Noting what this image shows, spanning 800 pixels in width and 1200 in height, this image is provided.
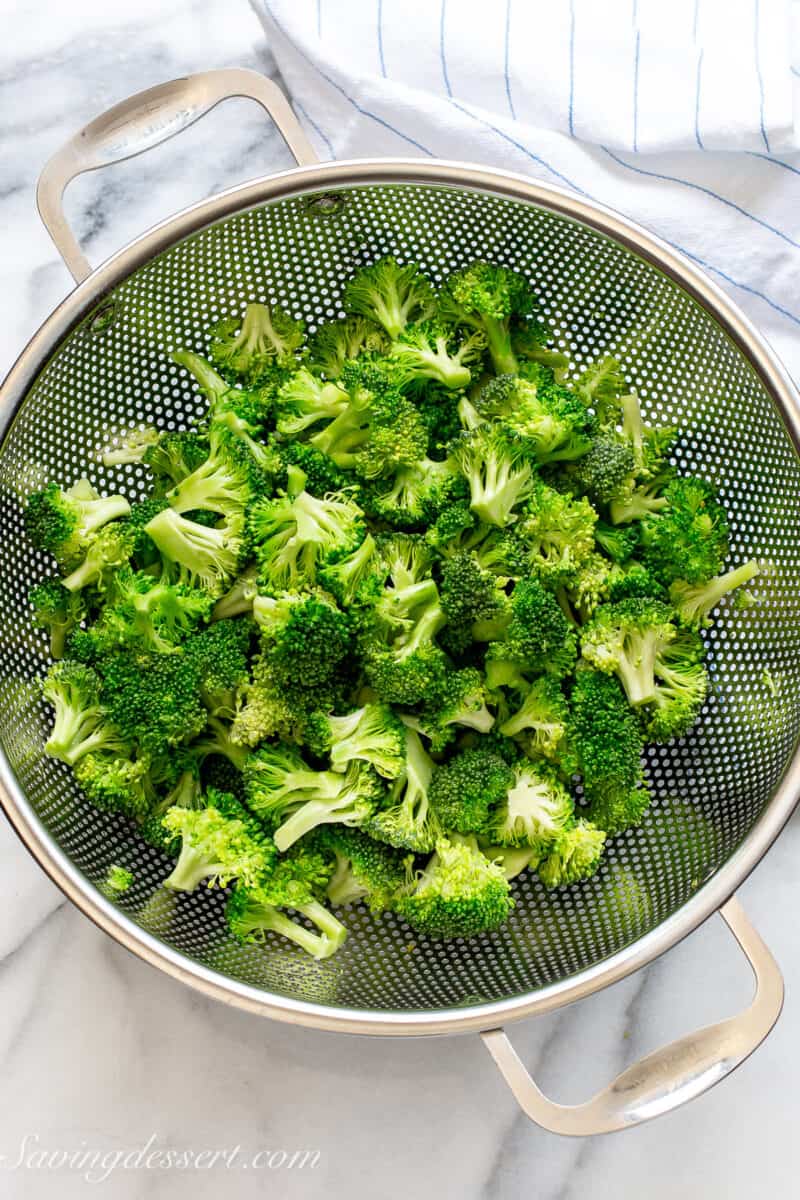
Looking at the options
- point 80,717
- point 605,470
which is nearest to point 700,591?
point 605,470

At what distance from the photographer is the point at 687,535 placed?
190 centimetres

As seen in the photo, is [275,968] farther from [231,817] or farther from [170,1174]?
[170,1174]

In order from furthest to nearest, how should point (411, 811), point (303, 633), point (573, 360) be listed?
point (573, 360) < point (411, 811) < point (303, 633)

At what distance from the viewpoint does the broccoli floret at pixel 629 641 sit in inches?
73.4

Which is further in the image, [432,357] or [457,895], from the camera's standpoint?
[432,357]

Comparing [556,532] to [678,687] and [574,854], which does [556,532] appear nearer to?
[678,687]

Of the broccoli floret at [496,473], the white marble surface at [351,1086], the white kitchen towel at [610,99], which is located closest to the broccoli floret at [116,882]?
the white marble surface at [351,1086]

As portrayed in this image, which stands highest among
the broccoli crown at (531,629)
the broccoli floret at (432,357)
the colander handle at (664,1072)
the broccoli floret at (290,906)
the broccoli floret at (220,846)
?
the broccoli floret at (432,357)

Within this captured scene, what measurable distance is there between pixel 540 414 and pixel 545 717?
0.53 meters

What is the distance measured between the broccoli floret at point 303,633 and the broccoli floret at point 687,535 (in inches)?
23.3

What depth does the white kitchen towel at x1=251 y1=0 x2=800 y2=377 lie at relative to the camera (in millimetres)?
2148

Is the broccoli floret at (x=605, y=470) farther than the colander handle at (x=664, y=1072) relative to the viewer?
Yes

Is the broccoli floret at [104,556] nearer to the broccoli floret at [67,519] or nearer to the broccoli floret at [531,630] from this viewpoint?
the broccoli floret at [67,519]

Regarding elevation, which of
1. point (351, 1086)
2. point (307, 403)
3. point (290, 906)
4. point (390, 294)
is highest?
point (390, 294)
